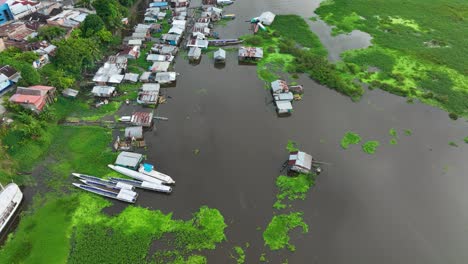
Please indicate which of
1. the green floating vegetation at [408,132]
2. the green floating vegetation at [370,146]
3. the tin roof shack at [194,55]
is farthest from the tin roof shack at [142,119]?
the green floating vegetation at [408,132]

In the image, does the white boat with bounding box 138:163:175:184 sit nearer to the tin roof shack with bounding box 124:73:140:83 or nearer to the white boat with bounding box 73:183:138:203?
the white boat with bounding box 73:183:138:203

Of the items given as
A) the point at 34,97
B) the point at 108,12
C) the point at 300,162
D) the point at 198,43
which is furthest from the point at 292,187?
the point at 108,12

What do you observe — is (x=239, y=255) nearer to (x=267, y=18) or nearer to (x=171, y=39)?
(x=171, y=39)

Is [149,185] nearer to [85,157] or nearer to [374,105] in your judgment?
[85,157]

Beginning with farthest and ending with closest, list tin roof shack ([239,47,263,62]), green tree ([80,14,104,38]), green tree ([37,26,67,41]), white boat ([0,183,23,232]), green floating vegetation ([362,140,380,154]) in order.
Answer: tin roof shack ([239,47,263,62]) → green tree ([80,14,104,38]) → green tree ([37,26,67,41]) → green floating vegetation ([362,140,380,154]) → white boat ([0,183,23,232])

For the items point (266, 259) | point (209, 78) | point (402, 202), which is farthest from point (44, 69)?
point (402, 202)

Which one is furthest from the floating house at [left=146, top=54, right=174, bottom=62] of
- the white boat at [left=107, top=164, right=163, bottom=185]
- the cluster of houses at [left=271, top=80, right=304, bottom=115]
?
the white boat at [left=107, top=164, right=163, bottom=185]
